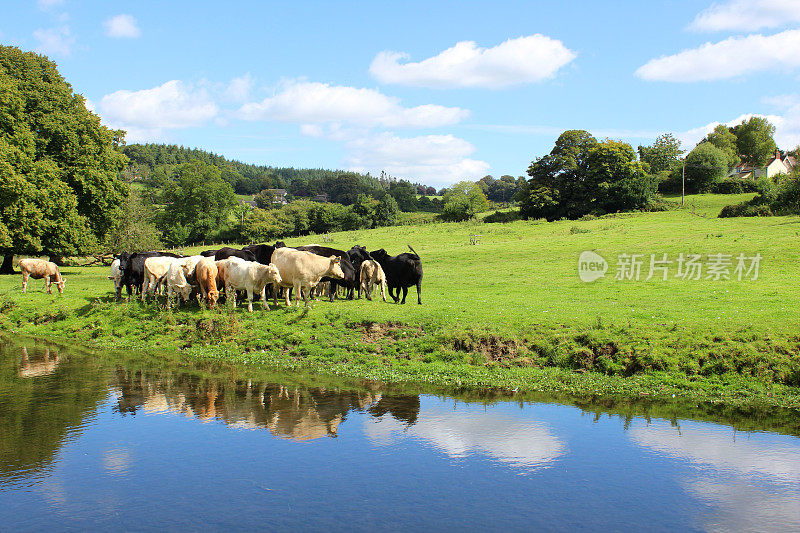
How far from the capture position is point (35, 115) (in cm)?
3803

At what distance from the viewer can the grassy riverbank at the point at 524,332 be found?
44.0 feet

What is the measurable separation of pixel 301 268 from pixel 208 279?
10.8ft


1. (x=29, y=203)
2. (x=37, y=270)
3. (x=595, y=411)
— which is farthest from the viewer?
(x=29, y=203)

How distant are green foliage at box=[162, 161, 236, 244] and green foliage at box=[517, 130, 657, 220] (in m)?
46.4

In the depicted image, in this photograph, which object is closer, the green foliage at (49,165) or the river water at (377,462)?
the river water at (377,462)

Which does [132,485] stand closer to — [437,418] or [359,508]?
[359,508]

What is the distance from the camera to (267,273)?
64.6ft

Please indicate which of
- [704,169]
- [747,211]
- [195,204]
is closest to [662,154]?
[704,169]

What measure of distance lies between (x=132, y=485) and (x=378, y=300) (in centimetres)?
1367

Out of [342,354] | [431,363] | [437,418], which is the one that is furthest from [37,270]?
[437,418]

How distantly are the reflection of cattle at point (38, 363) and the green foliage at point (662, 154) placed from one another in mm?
82523

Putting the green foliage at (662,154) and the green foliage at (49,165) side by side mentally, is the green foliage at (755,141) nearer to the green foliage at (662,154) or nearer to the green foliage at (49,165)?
the green foliage at (662,154)

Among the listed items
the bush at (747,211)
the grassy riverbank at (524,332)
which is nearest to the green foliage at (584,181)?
the bush at (747,211)

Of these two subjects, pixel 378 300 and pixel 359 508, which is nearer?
pixel 359 508
